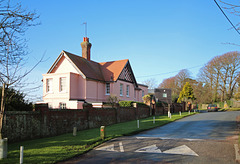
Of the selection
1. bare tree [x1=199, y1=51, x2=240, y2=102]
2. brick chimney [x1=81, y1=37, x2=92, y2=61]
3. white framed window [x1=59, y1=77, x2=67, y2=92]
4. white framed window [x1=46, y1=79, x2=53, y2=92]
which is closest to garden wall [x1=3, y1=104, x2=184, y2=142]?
white framed window [x1=59, y1=77, x2=67, y2=92]

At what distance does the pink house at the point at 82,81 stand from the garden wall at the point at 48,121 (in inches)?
230

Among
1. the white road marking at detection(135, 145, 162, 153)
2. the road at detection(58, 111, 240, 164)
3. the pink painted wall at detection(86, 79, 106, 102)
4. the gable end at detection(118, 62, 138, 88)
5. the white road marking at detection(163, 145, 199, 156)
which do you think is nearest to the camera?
the road at detection(58, 111, 240, 164)

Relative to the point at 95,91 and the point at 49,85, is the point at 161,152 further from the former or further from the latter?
the point at 49,85

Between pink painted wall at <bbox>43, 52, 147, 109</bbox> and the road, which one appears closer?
the road

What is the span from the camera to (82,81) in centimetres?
2722

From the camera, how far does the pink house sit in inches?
1034

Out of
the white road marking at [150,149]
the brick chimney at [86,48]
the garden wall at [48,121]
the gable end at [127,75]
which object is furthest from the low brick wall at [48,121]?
the brick chimney at [86,48]

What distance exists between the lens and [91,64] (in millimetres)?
31531

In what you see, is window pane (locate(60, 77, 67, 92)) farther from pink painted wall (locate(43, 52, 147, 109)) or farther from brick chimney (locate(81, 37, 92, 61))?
brick chimney (locate(81, 37, 92, 61))

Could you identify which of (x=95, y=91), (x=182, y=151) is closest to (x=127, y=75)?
(x=95, y=91)

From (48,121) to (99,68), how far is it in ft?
65.9

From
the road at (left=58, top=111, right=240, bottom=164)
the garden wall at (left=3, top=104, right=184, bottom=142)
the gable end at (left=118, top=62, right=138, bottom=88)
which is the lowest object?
the road at (left=58, top=111, right=240, bottom=164)

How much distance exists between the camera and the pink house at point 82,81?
26.3 metres

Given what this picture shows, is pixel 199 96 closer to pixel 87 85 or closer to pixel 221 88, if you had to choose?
pixel 221 88
